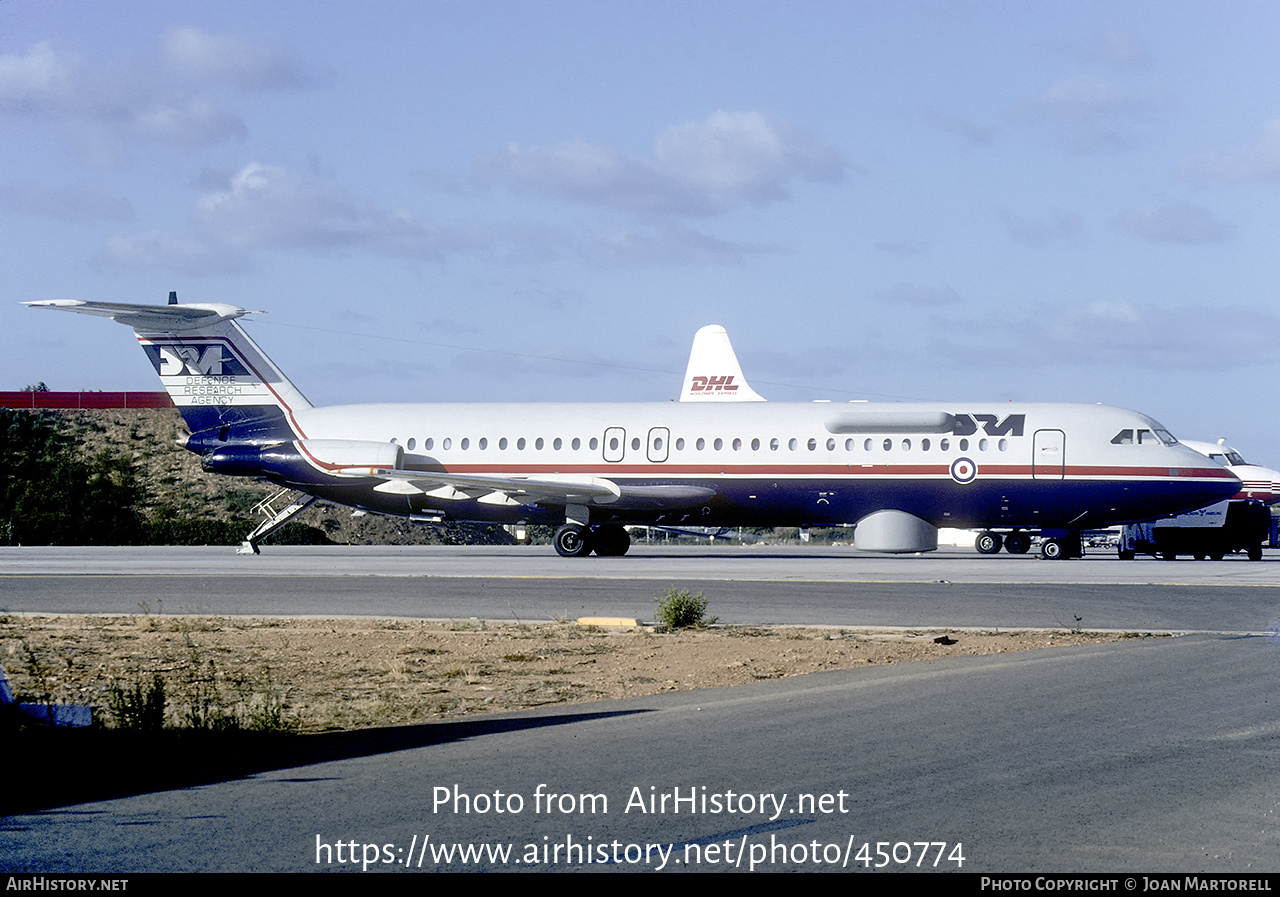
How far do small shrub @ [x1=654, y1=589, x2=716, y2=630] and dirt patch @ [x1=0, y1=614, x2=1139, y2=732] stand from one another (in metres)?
0.40

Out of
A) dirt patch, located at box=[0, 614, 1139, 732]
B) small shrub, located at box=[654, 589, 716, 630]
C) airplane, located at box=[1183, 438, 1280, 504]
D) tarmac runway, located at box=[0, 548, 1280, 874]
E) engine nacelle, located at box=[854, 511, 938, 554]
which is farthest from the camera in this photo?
airplane, located at box=[1183, 438, 1280, 504]

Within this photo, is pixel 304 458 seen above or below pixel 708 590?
A: above

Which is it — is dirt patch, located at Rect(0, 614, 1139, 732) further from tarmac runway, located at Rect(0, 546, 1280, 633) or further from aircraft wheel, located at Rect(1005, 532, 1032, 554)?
aircraft wheel, located at Rect(1005, 532, 1032, 554)

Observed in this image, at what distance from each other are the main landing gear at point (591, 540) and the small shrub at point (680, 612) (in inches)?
731

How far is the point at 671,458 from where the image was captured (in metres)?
34.4

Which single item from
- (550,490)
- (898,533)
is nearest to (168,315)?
(550,490)

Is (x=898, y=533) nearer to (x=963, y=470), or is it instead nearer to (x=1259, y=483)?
(x=963, y=470)

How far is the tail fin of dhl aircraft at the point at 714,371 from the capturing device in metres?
53.0

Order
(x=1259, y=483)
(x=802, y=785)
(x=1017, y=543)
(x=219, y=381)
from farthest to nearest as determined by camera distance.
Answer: (x=1259, y=483)
(x=1017, y=543)
(x=219, y=381)
(x=802, y=785)

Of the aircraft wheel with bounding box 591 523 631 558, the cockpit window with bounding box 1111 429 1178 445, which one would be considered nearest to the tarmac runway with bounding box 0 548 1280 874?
the cockpit window with bounding box 1111 429 1178 445

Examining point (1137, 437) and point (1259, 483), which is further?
point (1259, 483)

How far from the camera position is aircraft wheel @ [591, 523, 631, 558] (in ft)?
117

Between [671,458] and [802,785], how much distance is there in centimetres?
2706

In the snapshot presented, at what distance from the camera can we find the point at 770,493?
33.8 m
